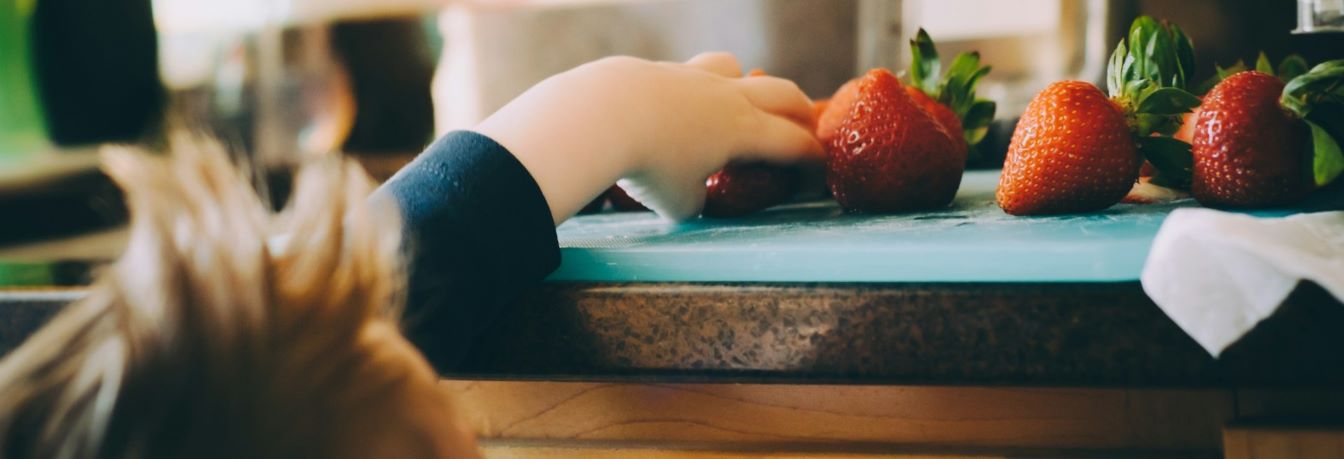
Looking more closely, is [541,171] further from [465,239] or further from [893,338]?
[893,338]

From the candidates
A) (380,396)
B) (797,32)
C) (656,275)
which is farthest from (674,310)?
(797,32)

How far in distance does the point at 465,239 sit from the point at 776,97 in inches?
12.6

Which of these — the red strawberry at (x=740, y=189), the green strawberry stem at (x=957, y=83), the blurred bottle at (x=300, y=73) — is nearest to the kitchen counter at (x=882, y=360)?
the red strawberry at (x=740, y=189)

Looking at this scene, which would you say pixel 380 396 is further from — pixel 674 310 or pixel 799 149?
pixel 799 149

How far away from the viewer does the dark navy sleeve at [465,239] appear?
451mm

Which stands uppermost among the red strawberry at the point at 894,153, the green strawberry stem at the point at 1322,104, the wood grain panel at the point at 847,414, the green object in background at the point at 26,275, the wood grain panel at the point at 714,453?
the green strawberry stem at the point at 1322,104

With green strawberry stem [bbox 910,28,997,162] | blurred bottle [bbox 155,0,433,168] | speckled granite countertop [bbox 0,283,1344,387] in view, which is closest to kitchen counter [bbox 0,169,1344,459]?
speckled granite countertop [bbox 0,283,1344,387]

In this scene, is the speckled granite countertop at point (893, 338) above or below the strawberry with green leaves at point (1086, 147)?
below

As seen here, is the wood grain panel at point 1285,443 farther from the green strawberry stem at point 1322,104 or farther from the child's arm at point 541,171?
the child's arm at point 541,171

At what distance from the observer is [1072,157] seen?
0.55 m

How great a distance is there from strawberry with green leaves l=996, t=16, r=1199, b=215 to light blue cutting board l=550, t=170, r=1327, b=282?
0.05ft

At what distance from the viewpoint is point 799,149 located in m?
A: 0.70

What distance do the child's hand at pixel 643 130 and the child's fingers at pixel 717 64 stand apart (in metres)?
0.04

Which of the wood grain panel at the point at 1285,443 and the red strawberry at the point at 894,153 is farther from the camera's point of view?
the red strawberry at the point at 894,153
